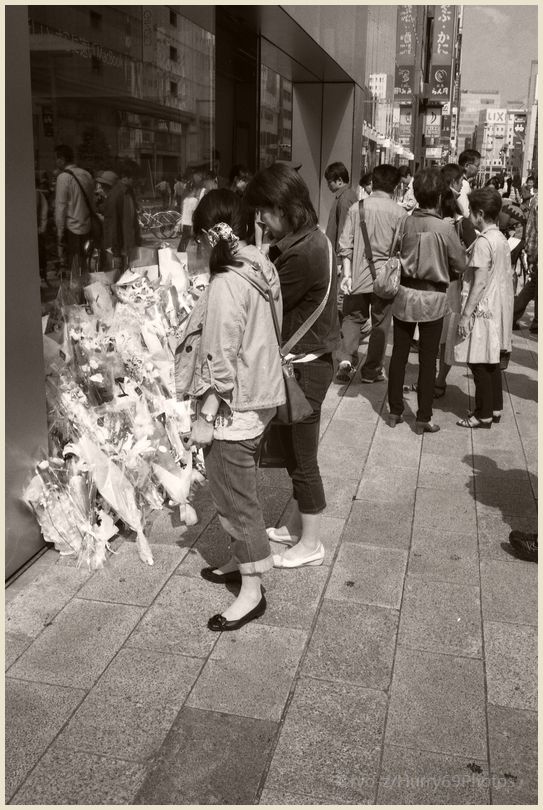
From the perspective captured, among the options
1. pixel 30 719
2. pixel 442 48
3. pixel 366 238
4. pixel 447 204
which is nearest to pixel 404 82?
pixel 442 48

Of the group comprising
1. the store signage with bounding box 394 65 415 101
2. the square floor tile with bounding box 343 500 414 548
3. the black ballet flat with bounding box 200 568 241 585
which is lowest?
the square floor tile with bounding box 343 500 414 548

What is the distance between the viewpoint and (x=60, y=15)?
15.9ft

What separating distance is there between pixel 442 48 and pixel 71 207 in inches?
1689

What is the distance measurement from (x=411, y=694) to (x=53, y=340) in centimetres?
280

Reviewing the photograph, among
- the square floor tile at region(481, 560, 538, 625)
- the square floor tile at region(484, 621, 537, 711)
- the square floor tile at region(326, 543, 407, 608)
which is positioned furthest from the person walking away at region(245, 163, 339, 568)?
the square floor tile at region(484, 621, 537, 711)

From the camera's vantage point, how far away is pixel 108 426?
4.64 m

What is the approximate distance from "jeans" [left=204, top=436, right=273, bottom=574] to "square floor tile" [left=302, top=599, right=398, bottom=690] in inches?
15.8

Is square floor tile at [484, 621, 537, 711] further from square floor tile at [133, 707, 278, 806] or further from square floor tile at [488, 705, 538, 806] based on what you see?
square floor tile at [133, 707, 278, 806]

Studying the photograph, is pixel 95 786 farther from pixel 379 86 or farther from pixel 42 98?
pixel 379 86

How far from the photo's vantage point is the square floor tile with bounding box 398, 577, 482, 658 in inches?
139

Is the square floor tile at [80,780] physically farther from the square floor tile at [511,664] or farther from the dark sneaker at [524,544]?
the dark sneaker at [524,544]

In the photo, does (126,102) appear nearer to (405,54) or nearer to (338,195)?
(338,195)

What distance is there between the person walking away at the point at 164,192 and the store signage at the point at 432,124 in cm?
4507

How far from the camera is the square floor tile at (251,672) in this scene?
307cm
